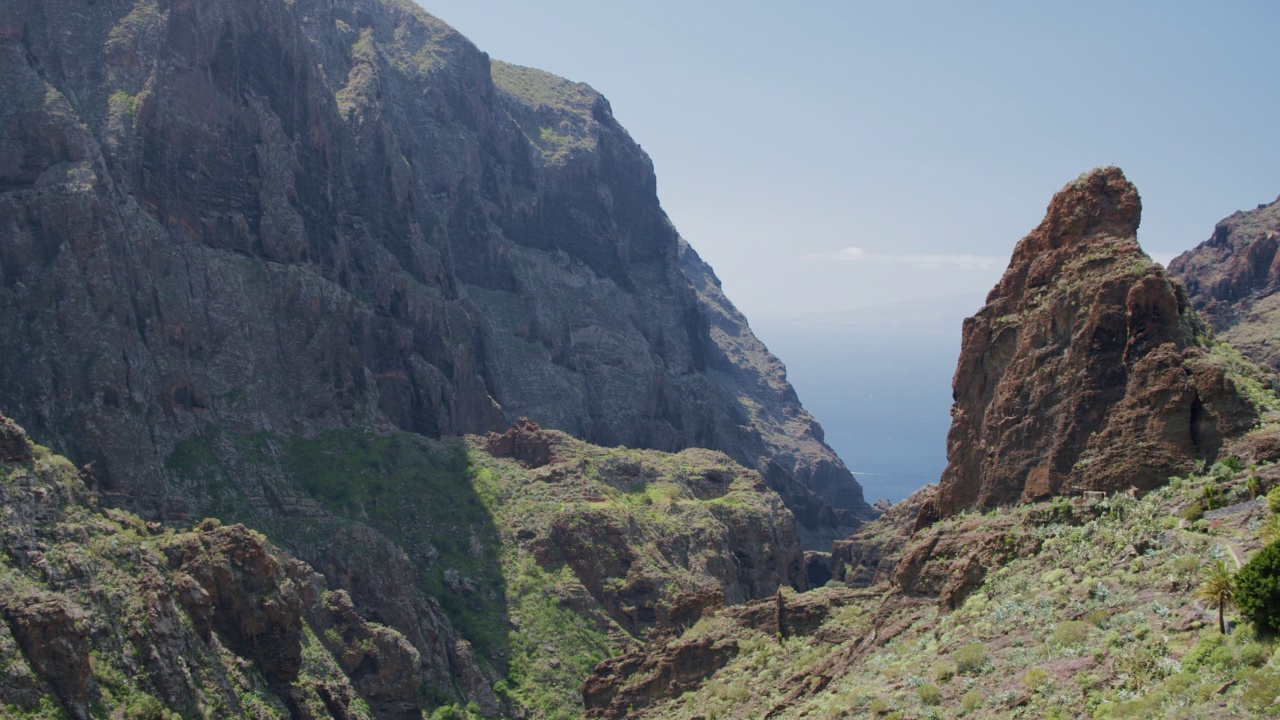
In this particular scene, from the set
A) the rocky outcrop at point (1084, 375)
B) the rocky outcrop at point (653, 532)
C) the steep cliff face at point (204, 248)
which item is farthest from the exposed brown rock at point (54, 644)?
the rocky outcrop at point (653, 532)

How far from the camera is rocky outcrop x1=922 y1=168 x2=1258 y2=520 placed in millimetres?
52688

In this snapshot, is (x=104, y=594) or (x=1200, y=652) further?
(x=104, y=594)

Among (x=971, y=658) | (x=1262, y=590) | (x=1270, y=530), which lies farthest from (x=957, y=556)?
(x=1262, y=590)

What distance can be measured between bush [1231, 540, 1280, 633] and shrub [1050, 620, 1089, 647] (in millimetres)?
7344

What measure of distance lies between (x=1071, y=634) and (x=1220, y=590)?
7201 mm

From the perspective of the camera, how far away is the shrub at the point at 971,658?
47438mm

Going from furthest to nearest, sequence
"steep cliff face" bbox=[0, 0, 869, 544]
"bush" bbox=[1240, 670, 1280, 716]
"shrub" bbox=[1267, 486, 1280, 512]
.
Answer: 1. "steep cliff face" bbox=[0, 0, 869, 544]
2. "shrub" bbox=[1267, 486, 1280, 512]
3. "bush" bbox=[1240, 670, 1280, 716]

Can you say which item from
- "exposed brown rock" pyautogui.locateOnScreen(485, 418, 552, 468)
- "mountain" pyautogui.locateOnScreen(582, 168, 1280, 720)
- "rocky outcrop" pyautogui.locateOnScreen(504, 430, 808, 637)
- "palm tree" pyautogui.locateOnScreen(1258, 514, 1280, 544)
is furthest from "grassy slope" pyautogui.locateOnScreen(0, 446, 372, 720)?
"exposed brown rock" pyautogui.locateOnScreen(485, 418, 552, 468)

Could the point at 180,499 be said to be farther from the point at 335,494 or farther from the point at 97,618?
the point at 97,618

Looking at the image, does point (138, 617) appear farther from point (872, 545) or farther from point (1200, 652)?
point (872, 545)

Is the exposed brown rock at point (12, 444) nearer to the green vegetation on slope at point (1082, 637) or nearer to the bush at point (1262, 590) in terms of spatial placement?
the green vegetation on slope at point (1082, 637)

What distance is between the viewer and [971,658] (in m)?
47.7

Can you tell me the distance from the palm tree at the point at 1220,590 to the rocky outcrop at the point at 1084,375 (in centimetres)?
1261

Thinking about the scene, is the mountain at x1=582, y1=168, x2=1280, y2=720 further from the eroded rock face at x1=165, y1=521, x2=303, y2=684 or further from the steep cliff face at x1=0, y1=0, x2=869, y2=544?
the steep cliff face at x1=0, y1=0, x2=869, y2=544
